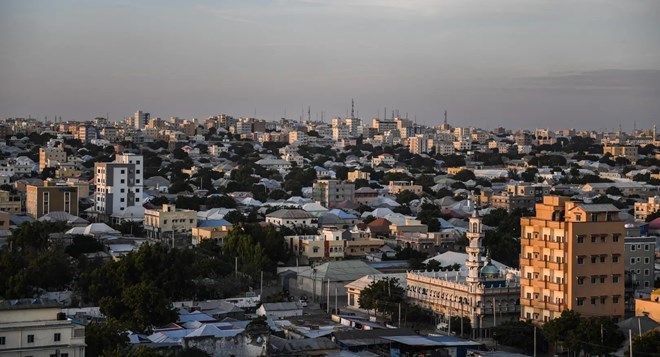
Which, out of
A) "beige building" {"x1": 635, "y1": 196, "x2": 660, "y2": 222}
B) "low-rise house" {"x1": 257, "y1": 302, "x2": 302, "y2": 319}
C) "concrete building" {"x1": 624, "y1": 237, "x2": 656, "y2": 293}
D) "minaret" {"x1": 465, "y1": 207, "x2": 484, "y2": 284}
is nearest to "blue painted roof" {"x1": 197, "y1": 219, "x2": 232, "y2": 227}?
"low-rise house" {"x1": 257, "y1": 302, "x2": 302, "y2": 319}

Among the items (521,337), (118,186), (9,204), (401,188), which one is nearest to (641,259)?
(521,337)

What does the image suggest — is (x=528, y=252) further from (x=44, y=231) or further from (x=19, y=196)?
(x=19, y=196)

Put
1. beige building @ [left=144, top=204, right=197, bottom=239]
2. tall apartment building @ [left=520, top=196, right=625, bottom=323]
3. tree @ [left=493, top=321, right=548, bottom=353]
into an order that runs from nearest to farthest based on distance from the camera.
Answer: tree @ [left=493, top=321, right=548, bottom=353] → tall apartment building @ [left=520, top=196, right=625, bottom=323] → beige building @ [left=144, top=204, right=197, bottom=239]

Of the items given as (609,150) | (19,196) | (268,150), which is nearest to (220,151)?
(268,150)

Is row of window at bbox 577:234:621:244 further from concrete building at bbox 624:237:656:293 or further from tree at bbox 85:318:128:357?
tree at bbox 85:318:128:357

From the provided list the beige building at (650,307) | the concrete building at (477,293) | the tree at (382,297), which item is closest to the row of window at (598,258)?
the beige building at (650,307)

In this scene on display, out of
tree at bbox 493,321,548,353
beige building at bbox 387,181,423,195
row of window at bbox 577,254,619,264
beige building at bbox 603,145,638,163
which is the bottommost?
tree at bbox 493,321,548,353

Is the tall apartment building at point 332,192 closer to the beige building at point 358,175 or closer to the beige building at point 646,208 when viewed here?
the beige building at point 358,175
